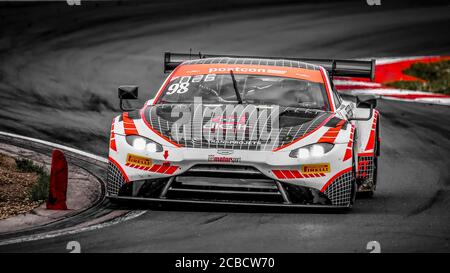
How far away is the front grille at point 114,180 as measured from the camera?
948 cm

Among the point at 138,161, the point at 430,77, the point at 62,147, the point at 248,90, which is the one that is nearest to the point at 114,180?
the point at 138,161

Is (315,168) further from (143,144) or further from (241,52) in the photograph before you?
(241,52)

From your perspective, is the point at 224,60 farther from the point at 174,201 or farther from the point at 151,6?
the point at 151,6

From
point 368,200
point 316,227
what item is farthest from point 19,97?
point 316,227

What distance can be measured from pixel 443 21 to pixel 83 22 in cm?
769

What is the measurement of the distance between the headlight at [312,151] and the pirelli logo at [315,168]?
9 centimetres

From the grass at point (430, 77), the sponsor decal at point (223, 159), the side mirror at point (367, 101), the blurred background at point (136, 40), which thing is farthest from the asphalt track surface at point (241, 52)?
the grass at point (430, 77)

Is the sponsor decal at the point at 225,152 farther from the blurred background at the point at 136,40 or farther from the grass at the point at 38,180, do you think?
the blurred background at the point at 136,40

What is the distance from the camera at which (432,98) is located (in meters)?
17.7

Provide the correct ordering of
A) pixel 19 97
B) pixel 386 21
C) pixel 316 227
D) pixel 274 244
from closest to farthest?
1. pixel 274 244
2. pixel 316 227
3. pixel 19 97
4. pixel 386 21

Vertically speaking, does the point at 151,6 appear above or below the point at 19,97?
above

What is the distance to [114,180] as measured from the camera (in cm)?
953

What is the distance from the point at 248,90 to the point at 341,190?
1.63 metres

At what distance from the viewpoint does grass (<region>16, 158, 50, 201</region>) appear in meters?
10.2
